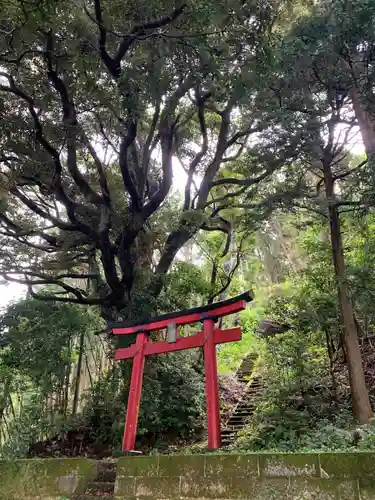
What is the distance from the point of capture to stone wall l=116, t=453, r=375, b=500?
3479mm

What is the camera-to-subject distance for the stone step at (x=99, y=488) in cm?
462

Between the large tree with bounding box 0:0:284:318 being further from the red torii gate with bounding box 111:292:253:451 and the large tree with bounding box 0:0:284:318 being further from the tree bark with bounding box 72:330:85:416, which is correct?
the red torii gate with bounding box 111:292:253:451

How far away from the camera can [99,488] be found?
4676 millimetres

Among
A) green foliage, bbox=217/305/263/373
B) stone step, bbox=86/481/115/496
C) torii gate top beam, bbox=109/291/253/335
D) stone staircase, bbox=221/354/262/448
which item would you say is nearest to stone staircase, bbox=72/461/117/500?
stone step, bbox=86/481/115/496

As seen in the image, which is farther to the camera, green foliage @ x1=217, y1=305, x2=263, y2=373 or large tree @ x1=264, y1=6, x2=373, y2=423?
green foliage @ x1=217, y1=305, x2=263, y2=373

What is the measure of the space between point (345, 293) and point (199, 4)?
439 cm

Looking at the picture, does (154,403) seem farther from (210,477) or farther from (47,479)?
(210,477)

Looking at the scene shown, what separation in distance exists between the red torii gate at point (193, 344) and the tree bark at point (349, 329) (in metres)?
1.74

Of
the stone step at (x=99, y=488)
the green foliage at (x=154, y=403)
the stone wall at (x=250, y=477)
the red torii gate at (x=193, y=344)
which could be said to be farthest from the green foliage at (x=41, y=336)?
the stone wall at (x=250, y=477)

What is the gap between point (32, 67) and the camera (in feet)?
23.2

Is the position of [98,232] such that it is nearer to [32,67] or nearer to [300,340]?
[32,67]

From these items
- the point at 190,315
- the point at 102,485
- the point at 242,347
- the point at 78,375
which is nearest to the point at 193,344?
the point at 190,315

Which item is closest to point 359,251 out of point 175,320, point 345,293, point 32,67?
point 345,293

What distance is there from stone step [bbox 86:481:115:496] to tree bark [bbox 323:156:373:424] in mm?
3384
